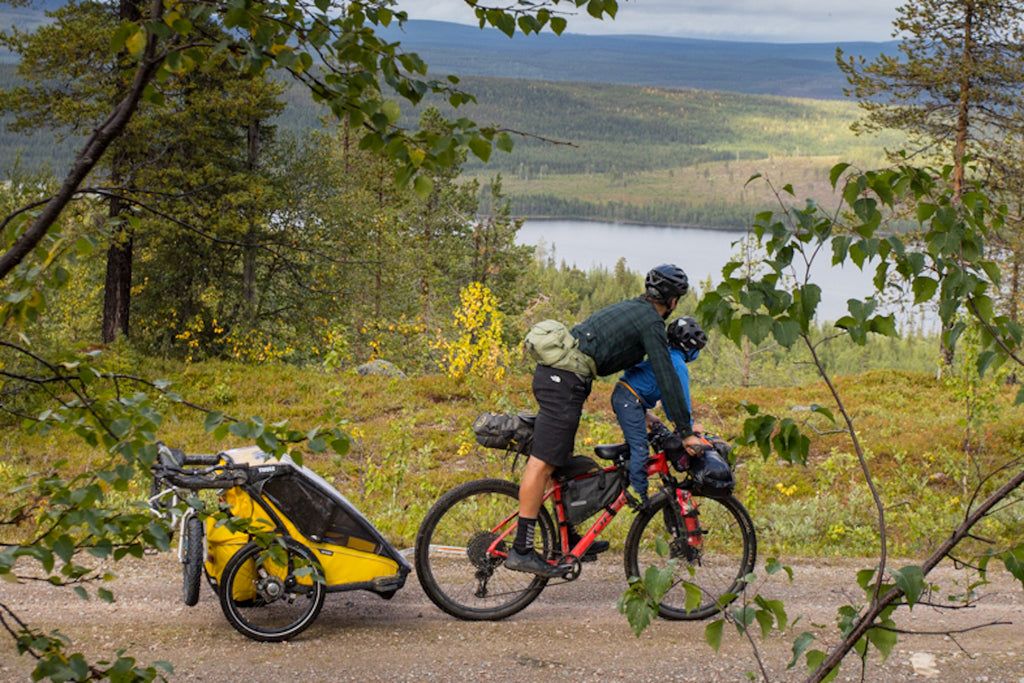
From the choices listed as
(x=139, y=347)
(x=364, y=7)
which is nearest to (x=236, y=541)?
(x=364, y=7)

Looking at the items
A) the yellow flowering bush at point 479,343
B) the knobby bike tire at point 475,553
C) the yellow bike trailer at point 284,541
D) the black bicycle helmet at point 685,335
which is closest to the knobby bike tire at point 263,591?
the yellow bike trailer at point 284,541

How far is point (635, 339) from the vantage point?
510 cm

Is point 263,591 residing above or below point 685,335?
below

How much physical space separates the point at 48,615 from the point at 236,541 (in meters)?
1.41

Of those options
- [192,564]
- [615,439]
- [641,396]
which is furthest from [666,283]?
[615,439]

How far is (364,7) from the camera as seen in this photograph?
8.29 ft

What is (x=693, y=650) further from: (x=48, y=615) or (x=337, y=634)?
(x=48, y=615)

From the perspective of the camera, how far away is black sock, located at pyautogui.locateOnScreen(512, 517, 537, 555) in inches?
214

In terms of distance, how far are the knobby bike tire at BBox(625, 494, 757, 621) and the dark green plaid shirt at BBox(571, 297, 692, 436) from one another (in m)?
0.92

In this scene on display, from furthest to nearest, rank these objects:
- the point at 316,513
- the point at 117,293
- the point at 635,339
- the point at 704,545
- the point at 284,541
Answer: the point at 117,293 → the point at 704,545 → the point at 316,513 → the point at 635,339 → the point at 284,541

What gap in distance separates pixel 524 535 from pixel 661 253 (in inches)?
6182

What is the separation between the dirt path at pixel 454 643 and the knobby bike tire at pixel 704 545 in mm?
222

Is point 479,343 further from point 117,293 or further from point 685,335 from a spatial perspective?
A: point 117,293

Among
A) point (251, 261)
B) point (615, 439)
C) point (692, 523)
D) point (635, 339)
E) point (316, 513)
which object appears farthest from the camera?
point (251, 261)
